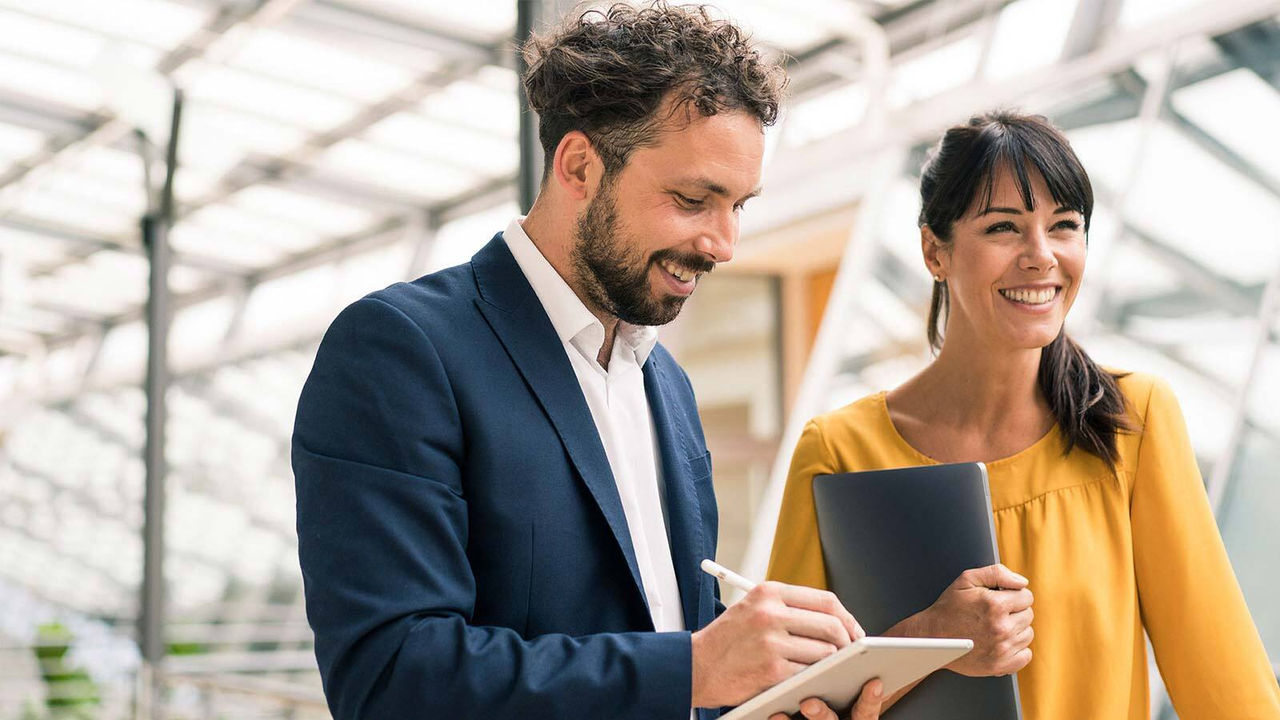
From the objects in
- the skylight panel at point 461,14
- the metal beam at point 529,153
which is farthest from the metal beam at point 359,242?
the metal beam at point 529,153

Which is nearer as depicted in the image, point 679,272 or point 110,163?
point 679,272

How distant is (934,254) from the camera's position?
1826 millimetres

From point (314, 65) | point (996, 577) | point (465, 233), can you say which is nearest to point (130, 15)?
point (314, 65)

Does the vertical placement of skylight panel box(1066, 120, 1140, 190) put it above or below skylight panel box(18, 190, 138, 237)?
below

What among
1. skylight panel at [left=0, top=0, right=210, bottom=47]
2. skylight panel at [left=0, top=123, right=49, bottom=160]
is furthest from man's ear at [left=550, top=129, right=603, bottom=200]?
skylight panel at [left=0, top=123, right=49, bottom=160]

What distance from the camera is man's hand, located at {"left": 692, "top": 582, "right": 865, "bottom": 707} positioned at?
1.18 m

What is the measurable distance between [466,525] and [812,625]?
37 cm

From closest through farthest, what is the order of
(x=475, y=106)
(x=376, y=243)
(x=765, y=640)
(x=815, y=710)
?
(x=765, y=640), (x=815, y=710), (x=475, y=106), (x=376, y=243)

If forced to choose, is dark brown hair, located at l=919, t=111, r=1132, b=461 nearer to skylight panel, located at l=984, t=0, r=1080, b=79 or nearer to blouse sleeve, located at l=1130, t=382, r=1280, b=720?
blouse sleeve, located at l=1130, t=382, r=1280, b=720

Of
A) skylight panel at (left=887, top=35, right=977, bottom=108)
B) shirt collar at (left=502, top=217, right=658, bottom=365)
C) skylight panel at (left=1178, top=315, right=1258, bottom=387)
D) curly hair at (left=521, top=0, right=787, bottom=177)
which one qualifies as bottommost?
shirt collar at (left=502, top=217, right=658, bottom=365)

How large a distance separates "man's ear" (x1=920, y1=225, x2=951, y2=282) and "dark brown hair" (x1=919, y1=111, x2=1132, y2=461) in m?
0.02

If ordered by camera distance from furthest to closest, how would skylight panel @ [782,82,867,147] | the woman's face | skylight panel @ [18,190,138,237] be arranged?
1. skylight panel @ [18,190,138,237]
2. skylight panel @ [782,82,867,147]
3. the woman's face

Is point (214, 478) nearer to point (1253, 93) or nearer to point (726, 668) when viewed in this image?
point (1253, 93)

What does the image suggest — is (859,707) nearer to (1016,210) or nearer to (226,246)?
(1016,210)
